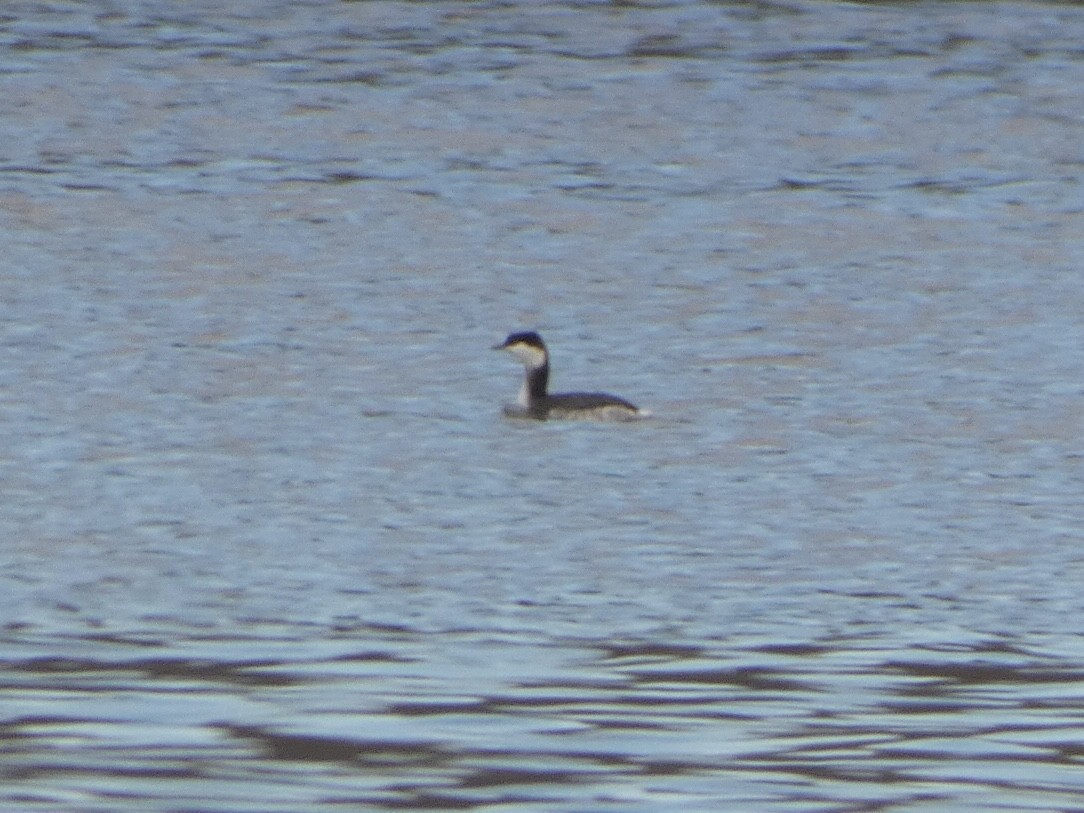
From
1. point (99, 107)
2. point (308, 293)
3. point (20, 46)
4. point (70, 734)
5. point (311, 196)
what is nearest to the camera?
point (70, 734)

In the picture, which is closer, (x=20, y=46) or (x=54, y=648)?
(x=54, y=648)

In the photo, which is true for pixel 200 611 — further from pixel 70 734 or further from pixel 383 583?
pixel 70 734

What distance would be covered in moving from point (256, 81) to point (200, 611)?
20.2 metres

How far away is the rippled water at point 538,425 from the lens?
8.52 metres

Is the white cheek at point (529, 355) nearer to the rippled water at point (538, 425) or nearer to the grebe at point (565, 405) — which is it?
the grebe at point (565, 405)

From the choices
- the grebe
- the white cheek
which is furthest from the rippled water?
the white cheek

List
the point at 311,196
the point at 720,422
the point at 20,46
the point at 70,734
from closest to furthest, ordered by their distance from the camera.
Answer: the point at 70,734
the point at 720,422
the point at 311,196
the point at 20,46

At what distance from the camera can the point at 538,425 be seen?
51.6ft

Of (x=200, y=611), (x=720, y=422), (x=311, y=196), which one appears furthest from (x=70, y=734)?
(x=311, y=196)

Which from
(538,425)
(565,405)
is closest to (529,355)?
(565,405)

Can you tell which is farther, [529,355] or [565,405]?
[529,355]

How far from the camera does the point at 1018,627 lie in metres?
10.3

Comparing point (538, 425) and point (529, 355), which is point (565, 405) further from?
point (529, 355)

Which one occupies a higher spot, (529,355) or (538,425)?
(529,355)
